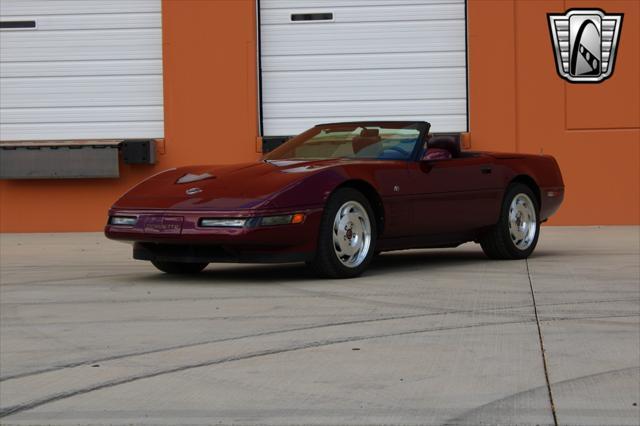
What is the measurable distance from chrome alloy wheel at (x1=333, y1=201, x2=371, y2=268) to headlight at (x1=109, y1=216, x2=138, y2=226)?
53.0 inches

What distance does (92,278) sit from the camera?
357 inches

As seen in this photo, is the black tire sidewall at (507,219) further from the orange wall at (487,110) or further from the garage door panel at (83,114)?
the garage door panel at (83,114)

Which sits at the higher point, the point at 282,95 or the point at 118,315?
the point at 282,95

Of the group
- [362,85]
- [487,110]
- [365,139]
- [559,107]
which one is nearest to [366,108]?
[362,85]

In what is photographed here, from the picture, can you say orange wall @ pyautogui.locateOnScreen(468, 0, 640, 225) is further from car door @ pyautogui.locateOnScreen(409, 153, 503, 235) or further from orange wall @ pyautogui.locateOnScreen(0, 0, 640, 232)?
car door @ pyautogui.locateOnScreen(409, 153, 503, 235)

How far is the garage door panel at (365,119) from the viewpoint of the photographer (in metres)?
16.3

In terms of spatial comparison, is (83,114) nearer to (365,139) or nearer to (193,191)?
(365,139)

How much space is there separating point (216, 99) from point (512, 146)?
381 centimetres

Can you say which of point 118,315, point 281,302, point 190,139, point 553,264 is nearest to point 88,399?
point 118,315

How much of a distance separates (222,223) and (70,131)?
8.84 meters

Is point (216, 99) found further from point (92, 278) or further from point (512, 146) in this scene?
point (92, 278)

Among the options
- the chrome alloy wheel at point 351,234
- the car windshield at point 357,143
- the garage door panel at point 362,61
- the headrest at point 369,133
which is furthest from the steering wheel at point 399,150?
the garage door panel at point 362,61

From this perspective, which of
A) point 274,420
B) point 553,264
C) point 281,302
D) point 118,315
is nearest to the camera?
point 274,420

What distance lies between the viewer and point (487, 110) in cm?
1609
